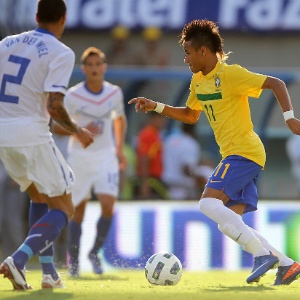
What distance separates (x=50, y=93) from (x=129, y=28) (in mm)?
14860

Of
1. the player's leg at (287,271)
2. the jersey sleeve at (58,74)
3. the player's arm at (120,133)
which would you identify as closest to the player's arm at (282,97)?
the player's leg at (287,271)

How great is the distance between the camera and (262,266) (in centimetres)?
847

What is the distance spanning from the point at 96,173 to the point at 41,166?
12.7 feet

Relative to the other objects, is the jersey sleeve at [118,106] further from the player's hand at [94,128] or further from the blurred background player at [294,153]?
the blurred background player at [294,153]

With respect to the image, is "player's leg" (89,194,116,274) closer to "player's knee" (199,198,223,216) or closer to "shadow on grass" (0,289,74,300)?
"player's knee" (199,198,223,216)

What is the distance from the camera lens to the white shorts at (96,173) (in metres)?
12.1

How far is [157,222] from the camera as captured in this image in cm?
1343

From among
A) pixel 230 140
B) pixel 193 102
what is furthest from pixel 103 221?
pixel 230 140

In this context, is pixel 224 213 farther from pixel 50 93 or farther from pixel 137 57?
pixel 137 57

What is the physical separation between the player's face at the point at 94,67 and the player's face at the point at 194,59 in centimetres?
339

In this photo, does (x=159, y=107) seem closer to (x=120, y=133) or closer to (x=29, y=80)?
(x=29, y=80)

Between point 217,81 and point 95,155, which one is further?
point 95,155

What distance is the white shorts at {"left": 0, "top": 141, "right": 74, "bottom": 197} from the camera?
8.28 meters

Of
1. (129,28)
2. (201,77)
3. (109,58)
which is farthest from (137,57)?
(201,77)
